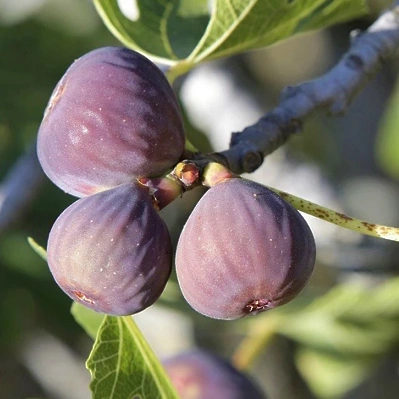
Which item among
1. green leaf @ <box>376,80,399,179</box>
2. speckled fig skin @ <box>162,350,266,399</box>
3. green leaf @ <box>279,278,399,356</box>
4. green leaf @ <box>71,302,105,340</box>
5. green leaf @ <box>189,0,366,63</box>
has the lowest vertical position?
green leaf @ <box>279,278,399,356</box>

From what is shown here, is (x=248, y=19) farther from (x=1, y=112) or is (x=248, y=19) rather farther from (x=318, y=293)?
(x=1, y=112)

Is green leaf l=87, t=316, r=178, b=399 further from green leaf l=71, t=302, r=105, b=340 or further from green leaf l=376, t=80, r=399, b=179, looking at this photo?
green leaf l=376, t=80, r=399, b=179

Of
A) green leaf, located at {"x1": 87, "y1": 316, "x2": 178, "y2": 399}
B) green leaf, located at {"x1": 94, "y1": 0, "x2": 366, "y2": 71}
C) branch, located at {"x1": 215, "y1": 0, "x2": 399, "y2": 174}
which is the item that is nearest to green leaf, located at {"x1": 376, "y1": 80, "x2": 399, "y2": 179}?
branch, located at {"x1": 215, "y1": 0, "x2": 399, "y2": 174}

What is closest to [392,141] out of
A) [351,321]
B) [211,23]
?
[351,321]

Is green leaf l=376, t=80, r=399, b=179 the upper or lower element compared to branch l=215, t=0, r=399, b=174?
lower

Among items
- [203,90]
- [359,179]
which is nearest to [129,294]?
[203,90]

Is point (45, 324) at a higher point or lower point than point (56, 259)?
lower
